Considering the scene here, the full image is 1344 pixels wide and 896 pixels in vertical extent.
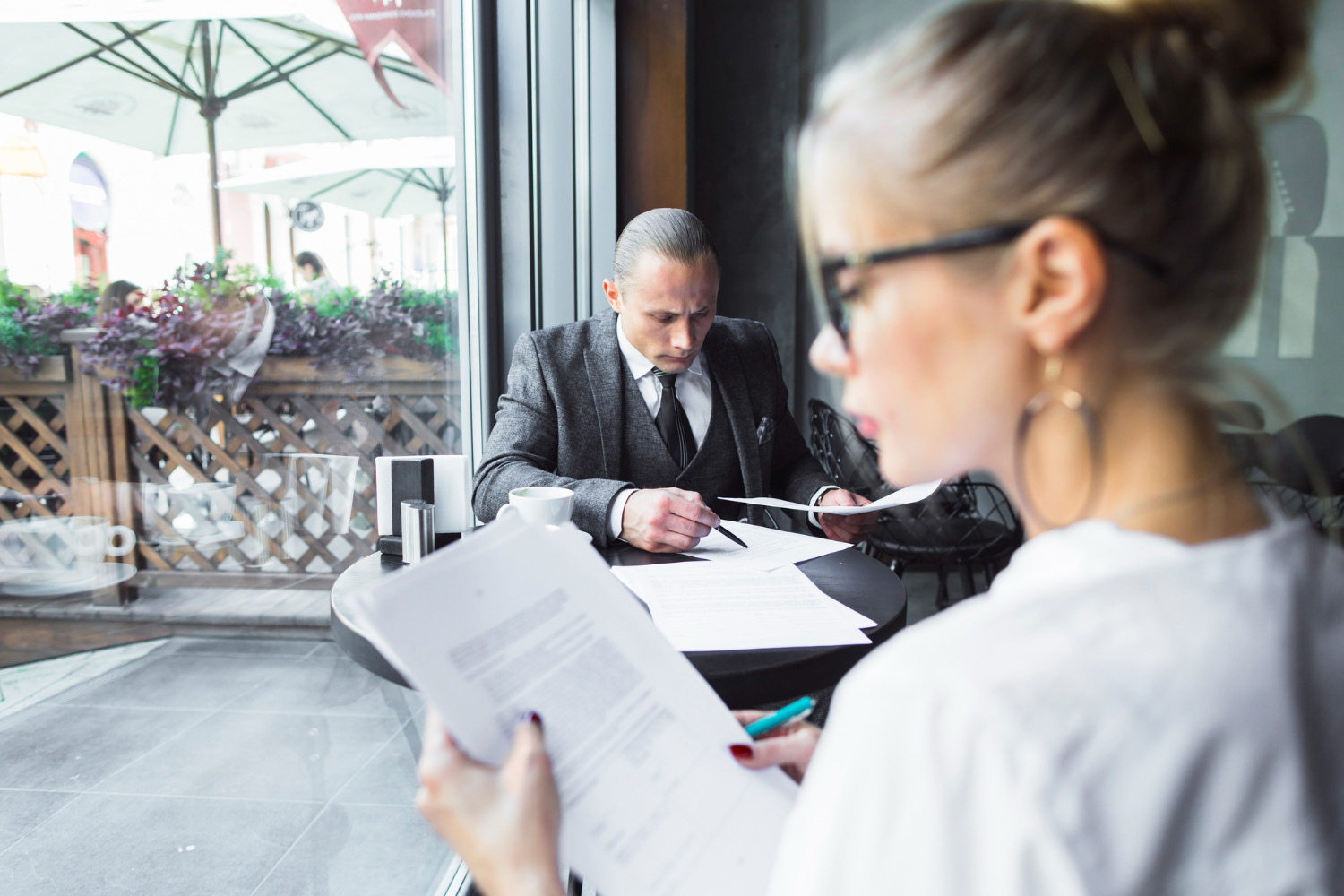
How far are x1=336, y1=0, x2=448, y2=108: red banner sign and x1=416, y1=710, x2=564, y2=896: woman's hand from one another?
1.82m

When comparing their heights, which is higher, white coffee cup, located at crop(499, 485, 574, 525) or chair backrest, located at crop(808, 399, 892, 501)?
white coffee cup, located at crop(499, 485, 574, 525)

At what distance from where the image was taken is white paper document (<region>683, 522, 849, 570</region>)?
130 centimetres

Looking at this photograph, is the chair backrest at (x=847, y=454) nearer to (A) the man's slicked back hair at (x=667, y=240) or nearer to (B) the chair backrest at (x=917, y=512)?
(B) the chair backrest at (x=917, y=512)

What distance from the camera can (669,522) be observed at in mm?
1328

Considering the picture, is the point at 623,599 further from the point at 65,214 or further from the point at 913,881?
the point at 65,214

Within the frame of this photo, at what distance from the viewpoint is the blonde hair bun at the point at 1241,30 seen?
17.1 inches

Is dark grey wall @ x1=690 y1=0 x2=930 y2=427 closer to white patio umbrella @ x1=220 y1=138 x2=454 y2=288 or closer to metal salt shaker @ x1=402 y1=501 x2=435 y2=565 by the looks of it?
white patio umbrella @ x1=220 y1=138 x2=454 y2=288

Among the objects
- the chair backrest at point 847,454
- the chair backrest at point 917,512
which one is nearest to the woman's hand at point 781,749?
the chair backrest at point 917,512

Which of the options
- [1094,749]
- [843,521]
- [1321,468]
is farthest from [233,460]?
[1321,468]

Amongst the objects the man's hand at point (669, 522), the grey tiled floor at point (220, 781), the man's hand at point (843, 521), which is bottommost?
the grey tiled floor at point (220, 781)

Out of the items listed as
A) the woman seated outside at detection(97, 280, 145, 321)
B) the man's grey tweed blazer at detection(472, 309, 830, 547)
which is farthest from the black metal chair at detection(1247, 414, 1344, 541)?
the woman seated outside at detection(97, 280, 145, 321)

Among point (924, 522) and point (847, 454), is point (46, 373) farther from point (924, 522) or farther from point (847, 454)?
point (847, 454)

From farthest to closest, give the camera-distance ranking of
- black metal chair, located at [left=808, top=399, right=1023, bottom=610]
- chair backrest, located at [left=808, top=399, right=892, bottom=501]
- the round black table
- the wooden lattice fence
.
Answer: chair backrest, located at [left=808, top=399, right=892, bottom=501] < black metal chair, located at [left=808, top=399, right=1023, bottom=610] < the wooden lattice fence < the round black table

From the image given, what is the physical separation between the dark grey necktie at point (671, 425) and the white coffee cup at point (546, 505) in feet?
1.89
